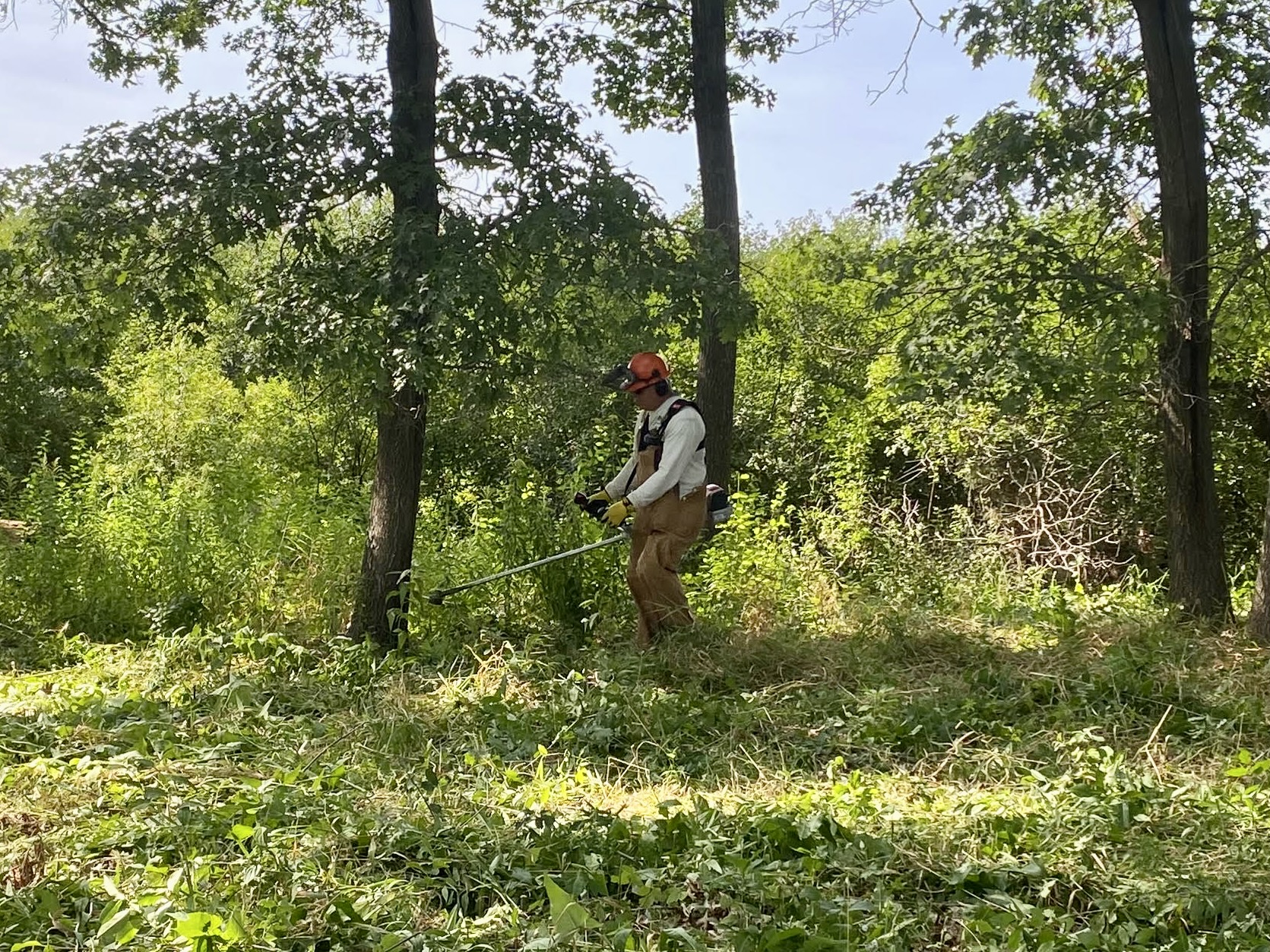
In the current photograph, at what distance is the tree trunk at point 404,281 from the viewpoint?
17.2 feet

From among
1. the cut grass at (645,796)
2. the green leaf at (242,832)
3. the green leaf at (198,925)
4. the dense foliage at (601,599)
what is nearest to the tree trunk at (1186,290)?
the dense foliage at (601,599)

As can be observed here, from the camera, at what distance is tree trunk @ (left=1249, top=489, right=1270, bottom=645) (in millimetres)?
5703

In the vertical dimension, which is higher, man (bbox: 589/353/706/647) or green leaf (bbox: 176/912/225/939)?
man (bbox: 589/353/706/647)

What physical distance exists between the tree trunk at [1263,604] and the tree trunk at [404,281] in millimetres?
4995

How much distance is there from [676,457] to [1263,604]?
3573 mm

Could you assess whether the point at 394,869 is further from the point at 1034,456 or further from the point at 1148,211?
the point at 1034,456

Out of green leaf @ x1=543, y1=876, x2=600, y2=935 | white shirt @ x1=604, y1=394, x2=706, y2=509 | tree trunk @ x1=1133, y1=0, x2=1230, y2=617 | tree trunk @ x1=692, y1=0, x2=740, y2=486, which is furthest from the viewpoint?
tree trunk @ x1=692, y1=0, x2=740, y2=486

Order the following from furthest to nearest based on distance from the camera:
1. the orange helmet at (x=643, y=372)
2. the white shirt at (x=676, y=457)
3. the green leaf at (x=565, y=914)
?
1. the orange helmet at (x=643, y=372)
2. the white shirt at (x=676, y=457)
3. the green leaf at (x=565, y=914)

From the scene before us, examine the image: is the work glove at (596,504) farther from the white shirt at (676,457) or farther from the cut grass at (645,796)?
the cut grass at (645,796)

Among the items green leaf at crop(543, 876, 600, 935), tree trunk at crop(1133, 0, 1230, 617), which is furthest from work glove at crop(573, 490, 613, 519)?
tree trunk at crop(1133, 0, 1230, 617)

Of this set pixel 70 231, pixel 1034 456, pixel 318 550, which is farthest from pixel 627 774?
pixel 1034 456

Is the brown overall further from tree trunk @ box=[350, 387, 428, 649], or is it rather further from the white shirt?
tree trunk @ box=[350, 387, 428, 649]

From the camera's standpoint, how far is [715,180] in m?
7.96

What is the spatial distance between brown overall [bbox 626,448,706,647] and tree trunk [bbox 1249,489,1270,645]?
3.30m
